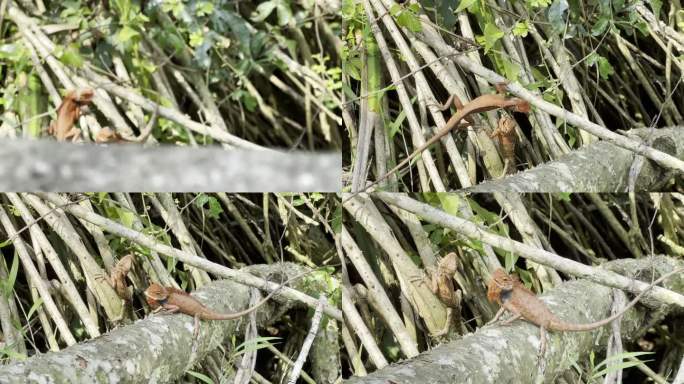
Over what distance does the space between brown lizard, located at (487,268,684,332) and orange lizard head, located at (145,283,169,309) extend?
42 cm

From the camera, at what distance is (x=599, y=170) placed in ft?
3.85

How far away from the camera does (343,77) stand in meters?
1.16

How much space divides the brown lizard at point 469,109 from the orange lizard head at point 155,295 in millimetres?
326

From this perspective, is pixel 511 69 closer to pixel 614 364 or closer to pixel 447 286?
pixel 447 286

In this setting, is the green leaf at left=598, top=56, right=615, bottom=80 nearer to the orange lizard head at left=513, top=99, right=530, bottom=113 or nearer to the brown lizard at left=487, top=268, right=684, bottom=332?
the orange lizard head at left=513, top=99, right=530, bottom=113

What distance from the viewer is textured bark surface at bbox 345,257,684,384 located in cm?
103

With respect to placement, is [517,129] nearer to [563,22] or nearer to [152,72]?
[563,22]

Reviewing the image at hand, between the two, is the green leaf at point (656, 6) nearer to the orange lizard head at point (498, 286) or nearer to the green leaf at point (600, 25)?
the green leaf at point (600, 25)

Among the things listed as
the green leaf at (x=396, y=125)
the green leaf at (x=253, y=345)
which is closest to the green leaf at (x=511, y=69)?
the green leaf at (x=396, y=125)

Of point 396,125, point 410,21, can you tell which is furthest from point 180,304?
point 410,21

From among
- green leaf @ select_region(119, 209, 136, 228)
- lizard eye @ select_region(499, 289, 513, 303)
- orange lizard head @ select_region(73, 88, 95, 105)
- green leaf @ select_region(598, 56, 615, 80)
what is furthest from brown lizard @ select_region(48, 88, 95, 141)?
green leaf @ select_region(598, 56, 615, 80)

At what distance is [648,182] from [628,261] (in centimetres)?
12

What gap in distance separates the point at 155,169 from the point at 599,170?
2.00 ft

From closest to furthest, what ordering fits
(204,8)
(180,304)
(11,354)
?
(11,354) → (180,304) → (204,8)
